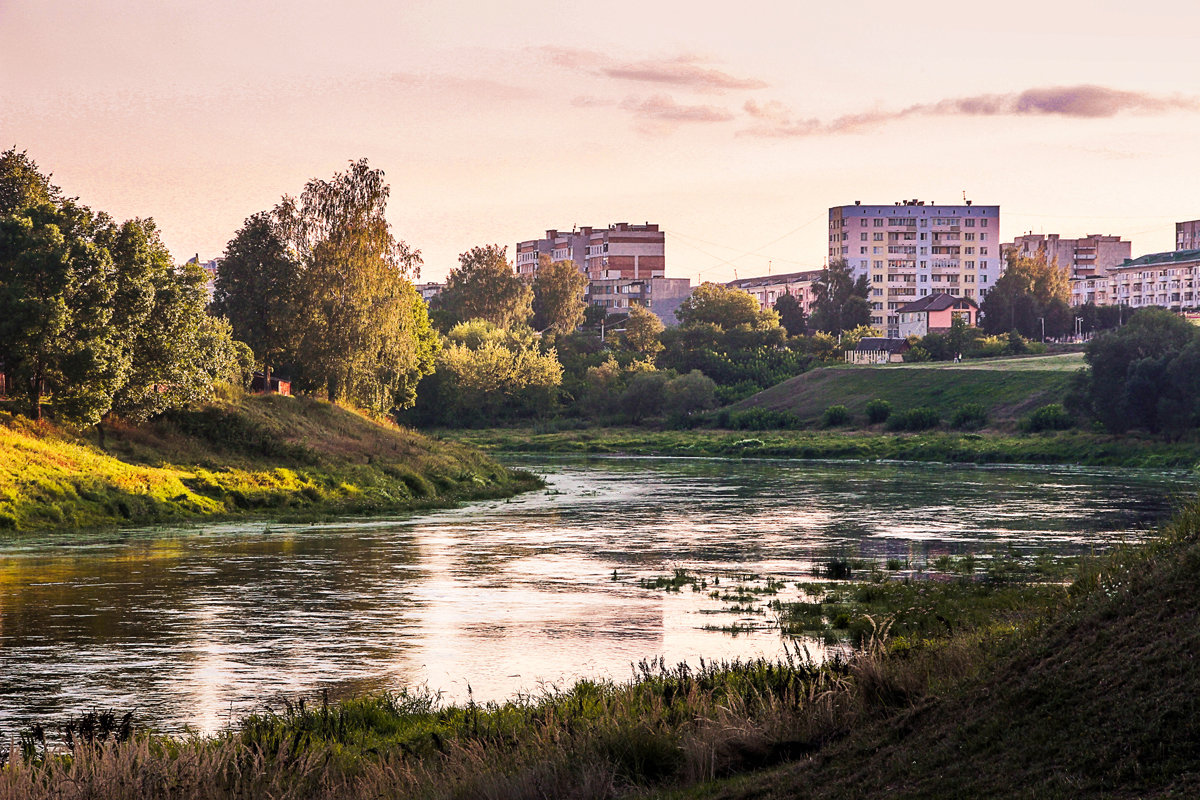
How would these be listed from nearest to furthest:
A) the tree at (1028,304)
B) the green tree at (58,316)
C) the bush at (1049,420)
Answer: the green tree at (58,316) → the bush at (1049,420) → the tree at (1028,304)

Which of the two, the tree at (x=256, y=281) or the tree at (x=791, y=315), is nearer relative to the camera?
the tree at (x=256, y=281)

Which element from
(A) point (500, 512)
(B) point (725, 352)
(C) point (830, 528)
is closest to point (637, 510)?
(A) point (500, 512)

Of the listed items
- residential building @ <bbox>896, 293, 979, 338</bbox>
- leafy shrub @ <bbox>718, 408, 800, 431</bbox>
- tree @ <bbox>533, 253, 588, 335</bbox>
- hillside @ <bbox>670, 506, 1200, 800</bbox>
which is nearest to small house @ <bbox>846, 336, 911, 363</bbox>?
residential building @ <bbox>896, 293, 979, 338</bbox>

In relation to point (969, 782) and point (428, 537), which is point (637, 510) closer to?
point (428, 537)

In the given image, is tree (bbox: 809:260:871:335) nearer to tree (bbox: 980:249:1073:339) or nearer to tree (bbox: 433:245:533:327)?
tree (bbox: 980:249:1073:339)

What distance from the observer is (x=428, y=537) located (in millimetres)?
42188

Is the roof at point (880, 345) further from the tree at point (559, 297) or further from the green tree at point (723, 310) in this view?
the tree at point (559, 297)

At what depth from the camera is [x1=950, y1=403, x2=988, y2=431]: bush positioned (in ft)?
351

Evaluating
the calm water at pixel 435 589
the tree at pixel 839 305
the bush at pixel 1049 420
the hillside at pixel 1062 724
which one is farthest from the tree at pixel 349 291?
the tree at pixel 839 305

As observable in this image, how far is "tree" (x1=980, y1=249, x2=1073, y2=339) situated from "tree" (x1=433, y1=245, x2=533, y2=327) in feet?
207

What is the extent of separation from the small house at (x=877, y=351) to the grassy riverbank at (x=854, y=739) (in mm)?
147502

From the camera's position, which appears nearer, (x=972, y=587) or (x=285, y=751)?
(x=285, y=751)

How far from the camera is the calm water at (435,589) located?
66.2 ft

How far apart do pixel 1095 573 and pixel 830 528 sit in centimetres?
2997
